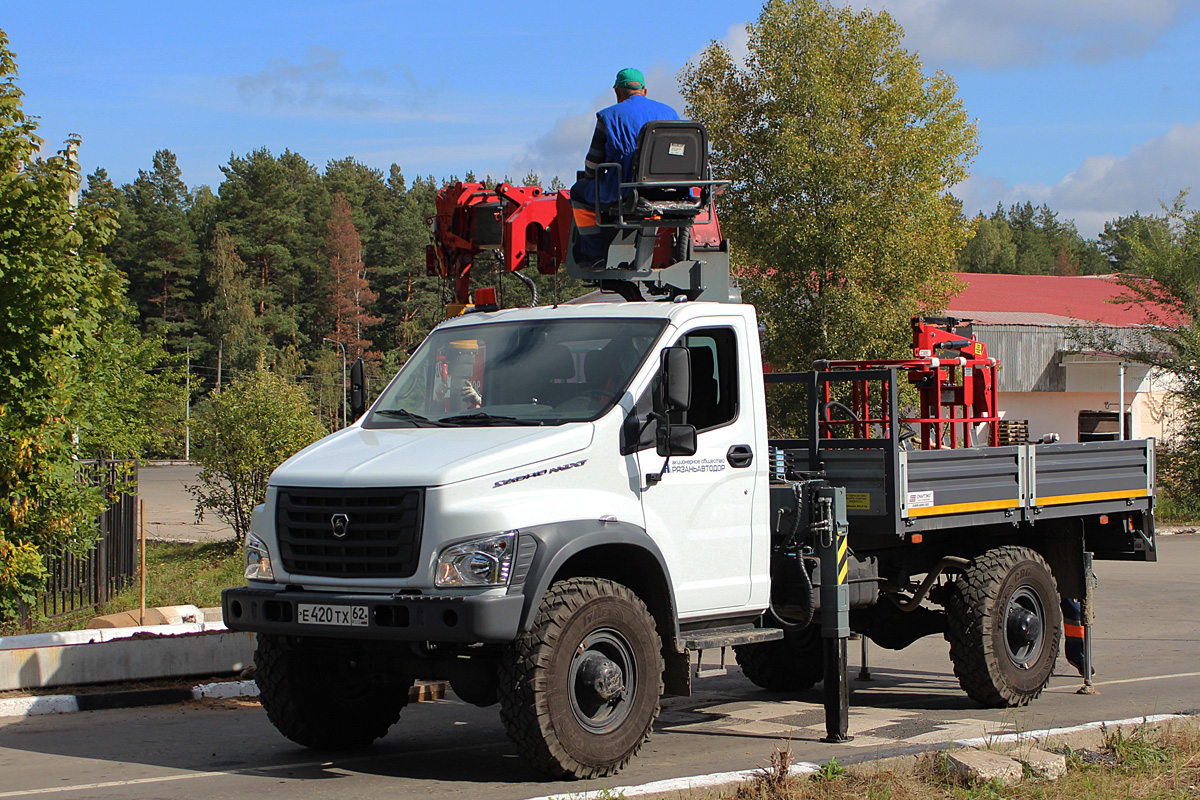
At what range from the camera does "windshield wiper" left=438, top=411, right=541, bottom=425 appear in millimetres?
7285

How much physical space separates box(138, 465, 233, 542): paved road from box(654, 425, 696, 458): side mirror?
14.8 m

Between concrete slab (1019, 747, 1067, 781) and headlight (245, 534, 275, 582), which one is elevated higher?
headlight (245, 534, 275, 582)

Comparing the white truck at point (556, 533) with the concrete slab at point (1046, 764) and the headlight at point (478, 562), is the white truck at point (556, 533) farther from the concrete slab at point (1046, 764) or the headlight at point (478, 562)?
the concrete slab at point (1046, 764)

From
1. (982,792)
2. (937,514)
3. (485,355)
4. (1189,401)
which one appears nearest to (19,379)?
(485,355)

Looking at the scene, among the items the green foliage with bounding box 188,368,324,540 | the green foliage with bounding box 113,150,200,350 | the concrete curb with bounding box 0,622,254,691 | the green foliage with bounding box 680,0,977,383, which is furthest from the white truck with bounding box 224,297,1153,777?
the green foliage with bounding box 113,150,200,350

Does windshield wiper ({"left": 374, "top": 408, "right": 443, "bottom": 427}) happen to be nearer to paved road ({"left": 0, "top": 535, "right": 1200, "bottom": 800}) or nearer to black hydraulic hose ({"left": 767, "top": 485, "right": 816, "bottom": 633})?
paved road ({"left": 0, "top": 535, "right": 1200, "bottom": 800})

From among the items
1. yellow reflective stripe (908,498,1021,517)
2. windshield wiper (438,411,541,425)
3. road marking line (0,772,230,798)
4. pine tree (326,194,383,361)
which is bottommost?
road marking line (0,772,230,798)

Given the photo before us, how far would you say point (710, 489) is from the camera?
759 centimetres

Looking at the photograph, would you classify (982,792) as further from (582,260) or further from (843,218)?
(843,218)

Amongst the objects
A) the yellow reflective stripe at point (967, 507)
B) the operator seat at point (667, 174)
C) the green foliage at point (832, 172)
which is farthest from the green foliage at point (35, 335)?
the green foliage at point (832, 172)

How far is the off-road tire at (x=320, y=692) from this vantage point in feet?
24.9

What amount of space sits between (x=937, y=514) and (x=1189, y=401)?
21960 mm

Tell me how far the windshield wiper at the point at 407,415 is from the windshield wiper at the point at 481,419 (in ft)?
0.21

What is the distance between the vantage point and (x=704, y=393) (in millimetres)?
7883
